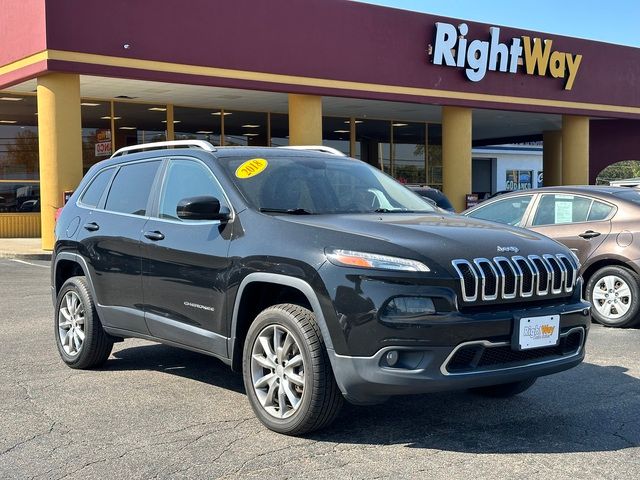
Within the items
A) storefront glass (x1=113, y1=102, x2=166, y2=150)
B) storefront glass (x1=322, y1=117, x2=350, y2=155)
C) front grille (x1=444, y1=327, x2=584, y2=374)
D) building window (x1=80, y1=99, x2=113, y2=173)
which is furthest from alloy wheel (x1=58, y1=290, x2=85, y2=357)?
storefront glass (x1=322, y1=117, x2=350, y2=155)

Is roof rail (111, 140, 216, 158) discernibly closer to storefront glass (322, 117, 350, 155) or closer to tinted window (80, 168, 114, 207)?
tinted window (80, 168, 114, 207)

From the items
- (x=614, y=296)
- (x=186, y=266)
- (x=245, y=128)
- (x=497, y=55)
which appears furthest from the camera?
(x=245, y=128)

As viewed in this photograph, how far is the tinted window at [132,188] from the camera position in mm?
6110

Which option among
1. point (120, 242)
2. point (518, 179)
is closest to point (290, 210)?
point (120, 242)

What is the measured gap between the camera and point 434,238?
457 cm

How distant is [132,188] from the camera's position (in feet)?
20.7

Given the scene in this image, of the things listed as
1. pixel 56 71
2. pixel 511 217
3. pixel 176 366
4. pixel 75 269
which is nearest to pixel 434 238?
pixel 176 366

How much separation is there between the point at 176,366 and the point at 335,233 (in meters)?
2.70

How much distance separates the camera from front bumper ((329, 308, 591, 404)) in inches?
168

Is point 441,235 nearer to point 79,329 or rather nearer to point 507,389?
point 507,389

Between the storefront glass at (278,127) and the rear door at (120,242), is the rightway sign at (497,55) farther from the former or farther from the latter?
the rear door at (120,242)

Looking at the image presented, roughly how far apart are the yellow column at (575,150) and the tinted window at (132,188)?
23.7m

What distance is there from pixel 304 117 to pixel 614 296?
13882mm

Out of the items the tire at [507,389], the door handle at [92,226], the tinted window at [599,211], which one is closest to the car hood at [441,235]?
the tire at [507,389]
